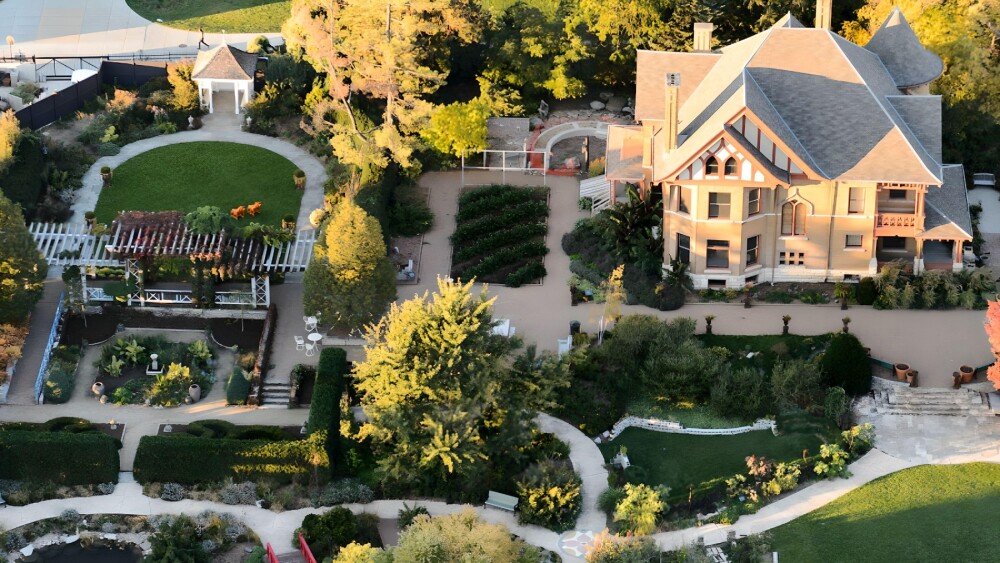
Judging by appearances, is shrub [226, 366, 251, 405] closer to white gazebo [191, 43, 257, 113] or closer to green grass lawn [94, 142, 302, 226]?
green grass lawn [94, 142, 302, 226]

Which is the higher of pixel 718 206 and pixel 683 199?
pixel 683 199

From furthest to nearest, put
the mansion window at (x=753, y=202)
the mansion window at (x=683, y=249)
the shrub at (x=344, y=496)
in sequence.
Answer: the mansion window at (x=683, y=249)
the mansion window at (x=753, y=202)
the shrub at (x=344, y=496)

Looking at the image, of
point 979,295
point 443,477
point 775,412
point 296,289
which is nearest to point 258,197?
point 296,289

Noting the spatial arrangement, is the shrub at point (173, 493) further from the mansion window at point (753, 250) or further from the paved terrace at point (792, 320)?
the mansion window at point (753, 250)

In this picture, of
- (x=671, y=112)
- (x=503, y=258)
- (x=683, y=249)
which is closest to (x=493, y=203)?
(x=503, y=258)

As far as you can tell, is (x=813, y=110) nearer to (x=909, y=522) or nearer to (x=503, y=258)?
(x=503, y=258)

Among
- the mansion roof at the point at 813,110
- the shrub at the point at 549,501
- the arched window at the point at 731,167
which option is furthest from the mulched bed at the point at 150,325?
the arched window at the point at 731,167
